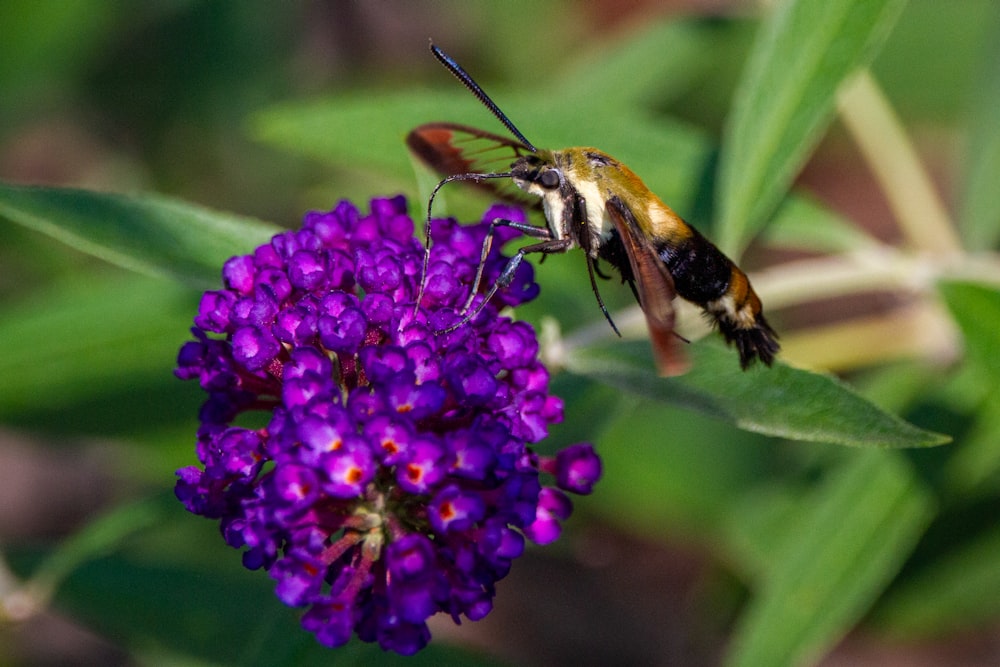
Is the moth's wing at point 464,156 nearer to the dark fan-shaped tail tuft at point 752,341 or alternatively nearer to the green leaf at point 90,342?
the dark fan-shaped tail tuft at point 752,341

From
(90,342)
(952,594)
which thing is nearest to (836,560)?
(952,594)

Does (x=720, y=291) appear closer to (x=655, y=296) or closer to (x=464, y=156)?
(x=655, y=296)

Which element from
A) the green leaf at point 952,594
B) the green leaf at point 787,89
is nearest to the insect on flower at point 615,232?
the green leaf at point 787,89

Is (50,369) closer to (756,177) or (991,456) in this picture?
(756,177)

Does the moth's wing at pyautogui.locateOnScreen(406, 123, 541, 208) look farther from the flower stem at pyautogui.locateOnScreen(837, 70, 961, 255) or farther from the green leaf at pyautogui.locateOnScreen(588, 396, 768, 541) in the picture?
the green leaf at pyautogui.locateOnScreen(588, 396, 768, 541)

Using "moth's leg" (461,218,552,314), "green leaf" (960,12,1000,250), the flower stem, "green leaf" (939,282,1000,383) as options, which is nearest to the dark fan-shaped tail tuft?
"moth's leg" (461,218,552,314)

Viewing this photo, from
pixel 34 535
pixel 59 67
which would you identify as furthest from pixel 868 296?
pixel 34 535
